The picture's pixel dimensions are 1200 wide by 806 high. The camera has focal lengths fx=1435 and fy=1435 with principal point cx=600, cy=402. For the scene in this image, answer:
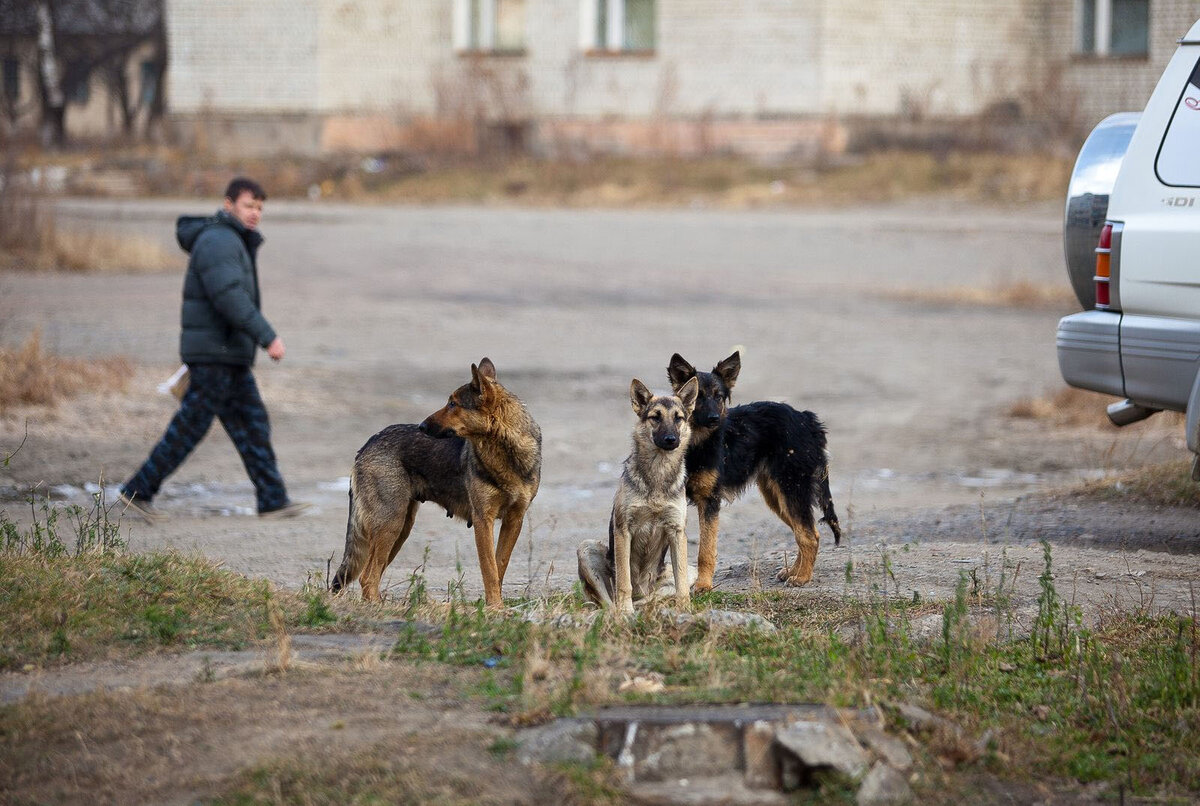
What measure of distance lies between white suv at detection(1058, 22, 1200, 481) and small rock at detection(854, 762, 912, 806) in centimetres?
334

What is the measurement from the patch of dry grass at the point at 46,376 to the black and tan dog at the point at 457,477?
581 centimetres

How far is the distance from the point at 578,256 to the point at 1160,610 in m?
17.5

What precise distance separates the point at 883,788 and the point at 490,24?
31996 mm

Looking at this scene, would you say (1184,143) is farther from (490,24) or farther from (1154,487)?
(490,24)

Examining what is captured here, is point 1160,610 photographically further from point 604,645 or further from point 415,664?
point 415,664

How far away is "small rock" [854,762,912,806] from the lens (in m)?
4.18

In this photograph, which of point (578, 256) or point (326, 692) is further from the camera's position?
point (578, 256)

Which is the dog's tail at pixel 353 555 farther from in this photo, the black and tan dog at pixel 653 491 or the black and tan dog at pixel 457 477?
the black and tan dog at pixel 653 491

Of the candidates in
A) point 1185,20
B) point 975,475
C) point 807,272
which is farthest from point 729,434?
point 1185,20

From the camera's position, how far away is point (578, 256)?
75.5 feet

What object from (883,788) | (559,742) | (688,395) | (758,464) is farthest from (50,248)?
(883,788)

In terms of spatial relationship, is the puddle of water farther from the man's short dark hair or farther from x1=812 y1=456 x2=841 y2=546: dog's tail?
x1=812 y1=456 x2=841 y2=546: dog's tail

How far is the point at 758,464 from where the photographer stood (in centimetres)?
707

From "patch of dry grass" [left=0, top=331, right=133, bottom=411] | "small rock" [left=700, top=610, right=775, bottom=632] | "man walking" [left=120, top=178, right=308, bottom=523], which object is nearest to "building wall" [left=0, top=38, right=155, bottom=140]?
"patch of dry grass" [left=0, top=331, right=133, bottom=411]
